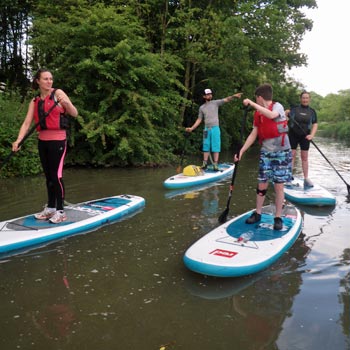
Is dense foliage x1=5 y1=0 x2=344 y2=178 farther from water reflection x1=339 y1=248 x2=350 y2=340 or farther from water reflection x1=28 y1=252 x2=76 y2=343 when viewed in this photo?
water reflection x1=339 y1=248 x2=350 y2=340

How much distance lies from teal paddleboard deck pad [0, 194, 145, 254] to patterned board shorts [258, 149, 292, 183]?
2293 mm

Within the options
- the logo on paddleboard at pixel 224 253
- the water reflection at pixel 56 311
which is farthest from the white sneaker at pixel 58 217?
the logo on paddleboard at pixel 224 253

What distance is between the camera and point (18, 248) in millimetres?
4305

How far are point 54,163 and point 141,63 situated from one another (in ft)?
22.7

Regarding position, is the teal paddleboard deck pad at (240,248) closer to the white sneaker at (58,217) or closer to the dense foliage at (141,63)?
the white sneaker at (58,217)

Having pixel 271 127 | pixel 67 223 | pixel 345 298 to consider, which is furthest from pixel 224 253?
pixel 67 223

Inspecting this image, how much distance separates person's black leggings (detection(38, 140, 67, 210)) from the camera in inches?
190

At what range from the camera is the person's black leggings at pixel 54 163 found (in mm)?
4832

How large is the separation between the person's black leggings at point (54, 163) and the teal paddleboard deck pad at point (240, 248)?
2.08 m

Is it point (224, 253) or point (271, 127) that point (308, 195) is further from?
point (224, 253)

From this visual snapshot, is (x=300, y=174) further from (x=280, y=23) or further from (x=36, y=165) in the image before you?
(x=280, y=23)

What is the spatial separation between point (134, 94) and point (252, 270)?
7.83 meters

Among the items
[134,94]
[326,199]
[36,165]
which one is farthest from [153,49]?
[326,199]

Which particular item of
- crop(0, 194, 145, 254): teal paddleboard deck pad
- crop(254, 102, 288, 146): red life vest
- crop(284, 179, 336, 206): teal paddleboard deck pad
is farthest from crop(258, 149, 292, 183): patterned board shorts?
crop(0, 194, 145, 254): teal paddleboard deck pad
